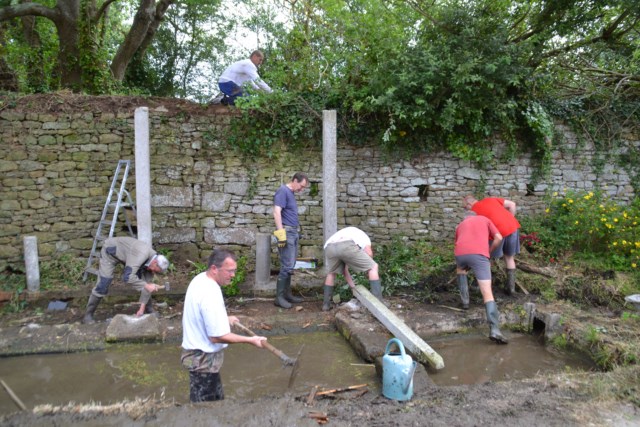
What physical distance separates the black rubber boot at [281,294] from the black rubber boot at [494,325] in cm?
273

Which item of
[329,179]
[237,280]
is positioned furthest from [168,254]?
[329,179]

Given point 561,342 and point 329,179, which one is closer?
point 561,342

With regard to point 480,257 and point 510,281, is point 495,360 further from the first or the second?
point 510,281

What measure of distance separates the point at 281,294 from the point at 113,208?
353 cm

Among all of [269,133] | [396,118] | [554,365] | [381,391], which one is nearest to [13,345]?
[381,391]

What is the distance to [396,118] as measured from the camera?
784 cm

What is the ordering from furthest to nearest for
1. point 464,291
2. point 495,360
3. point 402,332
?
point 464,291 → point 495,360 → point 402,332

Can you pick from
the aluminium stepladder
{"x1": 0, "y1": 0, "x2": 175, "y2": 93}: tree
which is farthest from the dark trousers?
{"x1": 0, "y1": 0, "x2": 175, "y2": 93}: tree

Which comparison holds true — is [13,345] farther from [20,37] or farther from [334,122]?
[20,37]

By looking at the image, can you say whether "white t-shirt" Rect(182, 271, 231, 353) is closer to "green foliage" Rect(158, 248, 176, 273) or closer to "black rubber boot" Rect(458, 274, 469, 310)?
"black rubber boot" Rect(458, 274, 469, 310)

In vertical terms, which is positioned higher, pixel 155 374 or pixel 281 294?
pixel 281 294

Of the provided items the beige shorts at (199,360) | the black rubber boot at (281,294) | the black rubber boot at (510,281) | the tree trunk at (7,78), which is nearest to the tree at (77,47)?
the tree trunk at (7,78)

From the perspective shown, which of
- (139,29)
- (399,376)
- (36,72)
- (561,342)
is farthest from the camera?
(139,29)

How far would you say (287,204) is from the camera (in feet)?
20.6
